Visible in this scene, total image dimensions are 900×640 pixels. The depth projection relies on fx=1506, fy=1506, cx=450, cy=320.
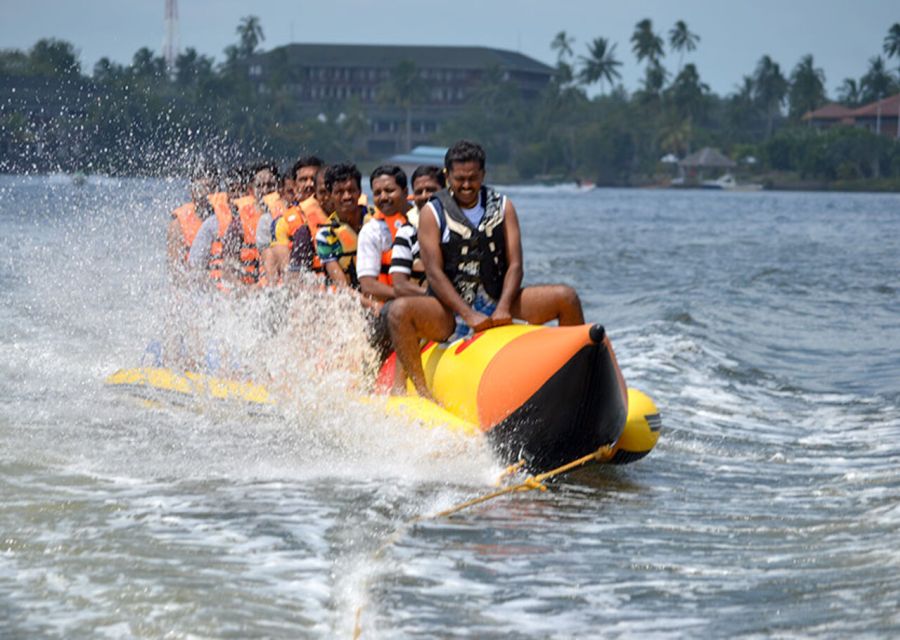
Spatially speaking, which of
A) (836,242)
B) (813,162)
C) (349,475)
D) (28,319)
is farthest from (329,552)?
(813,162)

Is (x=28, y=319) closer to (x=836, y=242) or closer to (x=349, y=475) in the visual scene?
(x=349, y=475)

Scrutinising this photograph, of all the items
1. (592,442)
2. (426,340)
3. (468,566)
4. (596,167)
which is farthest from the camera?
(596,167)

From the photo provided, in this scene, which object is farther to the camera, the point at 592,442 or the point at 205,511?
the point at 592,442

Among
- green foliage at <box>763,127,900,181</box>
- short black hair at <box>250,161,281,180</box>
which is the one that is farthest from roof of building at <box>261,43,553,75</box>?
short black hair at <box>250,161,281,180</box>

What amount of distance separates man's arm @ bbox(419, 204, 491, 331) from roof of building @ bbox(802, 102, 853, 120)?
354 feet

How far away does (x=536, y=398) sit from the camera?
560cm

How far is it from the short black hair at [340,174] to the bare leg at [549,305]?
4.01 ft

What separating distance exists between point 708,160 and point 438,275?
9706cm

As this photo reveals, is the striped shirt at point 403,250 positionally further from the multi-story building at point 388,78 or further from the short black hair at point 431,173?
the multi-story building at point 388,78

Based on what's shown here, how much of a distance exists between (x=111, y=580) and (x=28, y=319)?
7648 mm

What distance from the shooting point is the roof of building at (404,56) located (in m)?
124

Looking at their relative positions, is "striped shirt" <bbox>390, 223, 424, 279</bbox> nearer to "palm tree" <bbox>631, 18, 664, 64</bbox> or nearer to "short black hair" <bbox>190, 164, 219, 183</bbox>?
"short black hair" <bbox>190, 164, 219, 183</bbox>

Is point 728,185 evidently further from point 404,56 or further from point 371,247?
point 371,247

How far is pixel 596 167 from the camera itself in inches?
4222
